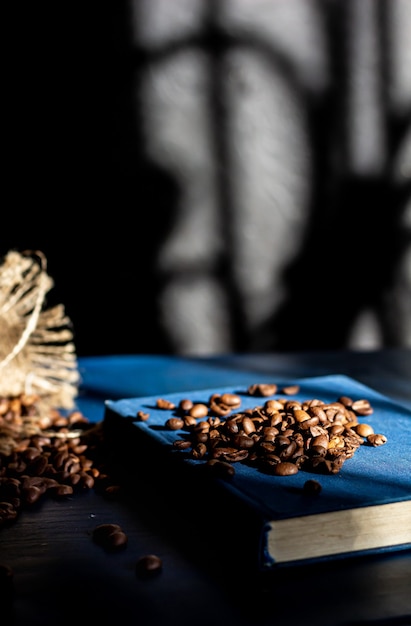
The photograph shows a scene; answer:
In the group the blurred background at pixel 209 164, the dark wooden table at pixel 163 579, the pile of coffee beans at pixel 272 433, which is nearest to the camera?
the dark wooden table at pixel 163 579

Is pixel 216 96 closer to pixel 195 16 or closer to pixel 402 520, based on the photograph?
pixel 195 16

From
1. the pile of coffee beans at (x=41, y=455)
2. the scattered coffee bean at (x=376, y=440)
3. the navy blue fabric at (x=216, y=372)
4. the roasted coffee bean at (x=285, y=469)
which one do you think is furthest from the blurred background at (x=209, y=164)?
the roasted coffee bean at (x=285, y=469)

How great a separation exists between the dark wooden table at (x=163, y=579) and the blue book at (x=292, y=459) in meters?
0.03

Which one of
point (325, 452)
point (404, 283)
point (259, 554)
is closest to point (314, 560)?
point (259, 554)

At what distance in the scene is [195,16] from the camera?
2.54 meters

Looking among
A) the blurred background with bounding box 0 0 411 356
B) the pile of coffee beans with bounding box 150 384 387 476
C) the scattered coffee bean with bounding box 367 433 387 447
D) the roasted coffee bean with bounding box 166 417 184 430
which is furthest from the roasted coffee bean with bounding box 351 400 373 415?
the blurred background with bounding box 0 0 411 356

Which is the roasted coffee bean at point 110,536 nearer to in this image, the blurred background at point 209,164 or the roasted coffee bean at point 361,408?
the roasted coffee bean at point 361,408

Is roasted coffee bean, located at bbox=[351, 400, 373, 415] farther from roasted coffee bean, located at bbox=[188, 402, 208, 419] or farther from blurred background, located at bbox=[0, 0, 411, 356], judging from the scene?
blurred background, located at bbox=[0, 0, 411, 356]

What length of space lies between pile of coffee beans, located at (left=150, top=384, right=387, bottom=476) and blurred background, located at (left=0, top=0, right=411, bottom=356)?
1229 mm

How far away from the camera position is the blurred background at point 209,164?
8.29ft

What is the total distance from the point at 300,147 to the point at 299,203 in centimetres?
16

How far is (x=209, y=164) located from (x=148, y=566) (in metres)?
1.78

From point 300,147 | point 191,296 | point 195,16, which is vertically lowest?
point 191,296

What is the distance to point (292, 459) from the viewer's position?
1.12 meters
